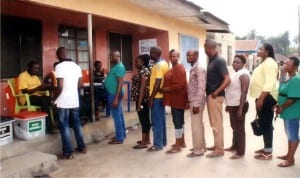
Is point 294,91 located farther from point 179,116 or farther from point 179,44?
point 179,44

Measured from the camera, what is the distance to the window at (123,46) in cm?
1020

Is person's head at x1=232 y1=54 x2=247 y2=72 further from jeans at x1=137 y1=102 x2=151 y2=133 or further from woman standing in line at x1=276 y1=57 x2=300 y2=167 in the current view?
jeans at x1=137 y1=102 x2=151 y2=133

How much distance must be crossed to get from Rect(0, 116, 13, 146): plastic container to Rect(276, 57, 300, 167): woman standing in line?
13.1ft

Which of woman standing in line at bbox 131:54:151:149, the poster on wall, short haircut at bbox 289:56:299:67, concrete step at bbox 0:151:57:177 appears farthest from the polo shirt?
the poster on wall

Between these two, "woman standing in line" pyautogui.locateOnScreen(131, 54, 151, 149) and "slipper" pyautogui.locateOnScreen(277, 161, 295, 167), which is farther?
"woman standing in line" pyautogui.locateOnScreen(131, 54, 151, 149)

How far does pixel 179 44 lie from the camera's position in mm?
11180

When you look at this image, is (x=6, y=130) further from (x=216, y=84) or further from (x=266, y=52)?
(x=266, y=52)

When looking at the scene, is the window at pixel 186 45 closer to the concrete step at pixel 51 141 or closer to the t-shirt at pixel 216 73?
the concrete step at pixel 51 141

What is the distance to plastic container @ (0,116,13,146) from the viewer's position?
5.03 metres

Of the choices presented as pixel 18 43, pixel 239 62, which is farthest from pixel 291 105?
pixel 18 43

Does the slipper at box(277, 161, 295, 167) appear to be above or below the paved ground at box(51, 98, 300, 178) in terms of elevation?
above

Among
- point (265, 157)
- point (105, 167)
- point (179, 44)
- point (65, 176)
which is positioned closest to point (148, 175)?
point (105, 167)

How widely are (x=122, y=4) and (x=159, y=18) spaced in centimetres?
221

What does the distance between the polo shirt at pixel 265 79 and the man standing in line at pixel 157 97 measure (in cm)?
143
